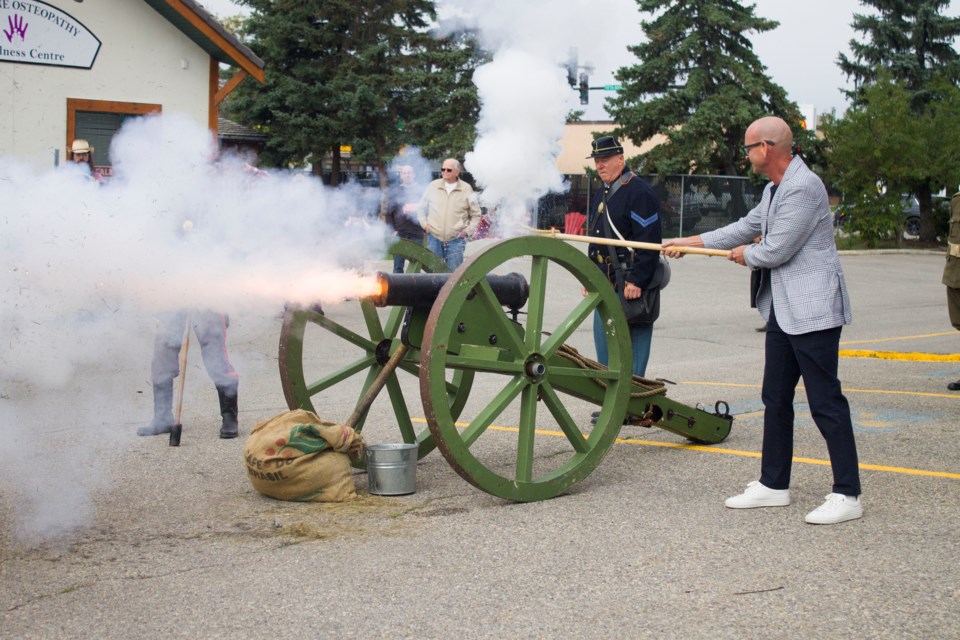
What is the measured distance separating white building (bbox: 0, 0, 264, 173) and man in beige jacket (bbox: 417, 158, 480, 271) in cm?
433

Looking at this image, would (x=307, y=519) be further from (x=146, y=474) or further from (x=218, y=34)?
(x=218, y=34)

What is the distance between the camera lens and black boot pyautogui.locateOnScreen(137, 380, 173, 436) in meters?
6.91

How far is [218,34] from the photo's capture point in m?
13.8

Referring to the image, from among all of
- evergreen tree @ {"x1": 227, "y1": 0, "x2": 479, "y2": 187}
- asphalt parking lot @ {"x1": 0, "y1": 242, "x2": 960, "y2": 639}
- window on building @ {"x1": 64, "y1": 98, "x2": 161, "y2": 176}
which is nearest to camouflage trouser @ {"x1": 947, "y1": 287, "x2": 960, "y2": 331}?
asphalt parking lot @ {"x1": 0, "y1": 242, "x2": 960, "y2": 639}

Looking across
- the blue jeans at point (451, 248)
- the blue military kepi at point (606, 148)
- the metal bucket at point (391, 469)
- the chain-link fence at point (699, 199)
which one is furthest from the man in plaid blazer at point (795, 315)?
the chain-link fence at point (699, 199)

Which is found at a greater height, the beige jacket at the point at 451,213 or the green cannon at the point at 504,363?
the beige jacket at the point at 451,213

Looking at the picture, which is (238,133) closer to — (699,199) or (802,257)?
(699,199)

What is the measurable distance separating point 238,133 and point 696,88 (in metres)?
14.3

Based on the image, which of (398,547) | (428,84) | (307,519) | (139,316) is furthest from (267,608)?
(428,84)

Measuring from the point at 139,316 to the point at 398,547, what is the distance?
1.79 meters

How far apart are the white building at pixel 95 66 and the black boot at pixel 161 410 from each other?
22.4 ft

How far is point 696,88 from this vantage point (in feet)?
112

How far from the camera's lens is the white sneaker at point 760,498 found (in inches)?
203

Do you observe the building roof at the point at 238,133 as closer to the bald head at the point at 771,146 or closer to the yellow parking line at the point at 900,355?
the yellow parking line at the point at 900,355
